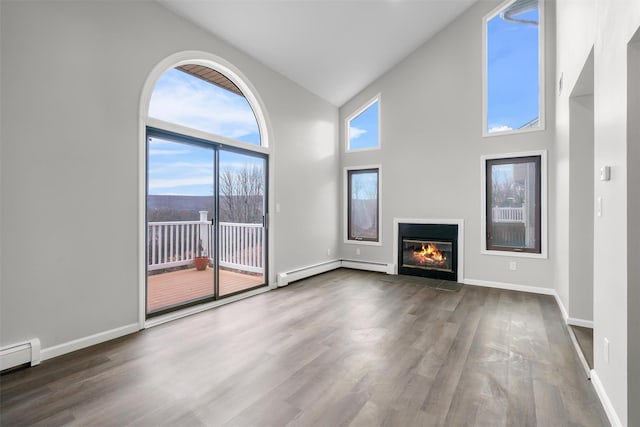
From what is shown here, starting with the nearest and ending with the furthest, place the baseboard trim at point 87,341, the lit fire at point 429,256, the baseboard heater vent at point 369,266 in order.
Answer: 1. the baseboard trim at point 87,341
2. the lit fire at point 429,256
3. the baseboard heater vent at point 369,266

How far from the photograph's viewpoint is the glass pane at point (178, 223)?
10.8ft

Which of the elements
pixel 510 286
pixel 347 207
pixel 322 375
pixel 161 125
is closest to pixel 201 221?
pixel 161 125

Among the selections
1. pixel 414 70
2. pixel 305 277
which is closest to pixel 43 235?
pixel 305 277

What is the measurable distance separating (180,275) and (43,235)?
4.83 ft

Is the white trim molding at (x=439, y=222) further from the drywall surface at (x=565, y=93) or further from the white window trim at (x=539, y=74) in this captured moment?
the white window trim at (x=539, y=74)

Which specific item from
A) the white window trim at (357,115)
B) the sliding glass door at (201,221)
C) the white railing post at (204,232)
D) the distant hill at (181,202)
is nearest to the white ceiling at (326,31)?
the white window trim at (357,115)

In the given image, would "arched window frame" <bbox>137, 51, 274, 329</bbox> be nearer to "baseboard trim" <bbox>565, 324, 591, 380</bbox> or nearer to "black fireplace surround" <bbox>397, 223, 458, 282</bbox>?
"black fireplace surround" <bbox>397, 223, 458, 282</bbox>

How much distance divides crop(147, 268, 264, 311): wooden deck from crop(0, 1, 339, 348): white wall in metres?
0.38

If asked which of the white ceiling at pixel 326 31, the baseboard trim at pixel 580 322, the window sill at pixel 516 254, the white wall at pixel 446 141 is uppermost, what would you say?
the white ceiling at pixel 326 31

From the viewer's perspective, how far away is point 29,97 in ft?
7.63

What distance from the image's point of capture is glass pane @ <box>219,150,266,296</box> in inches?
158

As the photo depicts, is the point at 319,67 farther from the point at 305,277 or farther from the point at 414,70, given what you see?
the point at 305,277

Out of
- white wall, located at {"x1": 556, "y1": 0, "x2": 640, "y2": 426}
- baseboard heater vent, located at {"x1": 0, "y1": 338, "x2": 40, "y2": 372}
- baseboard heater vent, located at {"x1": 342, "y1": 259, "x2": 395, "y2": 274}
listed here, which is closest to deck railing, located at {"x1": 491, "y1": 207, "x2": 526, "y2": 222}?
baseboard heater vent, located at {"x1": 342, "y1": 259, "x2": 395, "y2": 274}

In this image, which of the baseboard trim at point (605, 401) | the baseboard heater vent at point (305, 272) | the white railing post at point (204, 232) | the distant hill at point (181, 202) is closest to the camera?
the baseboard trim at point (605, 401)
